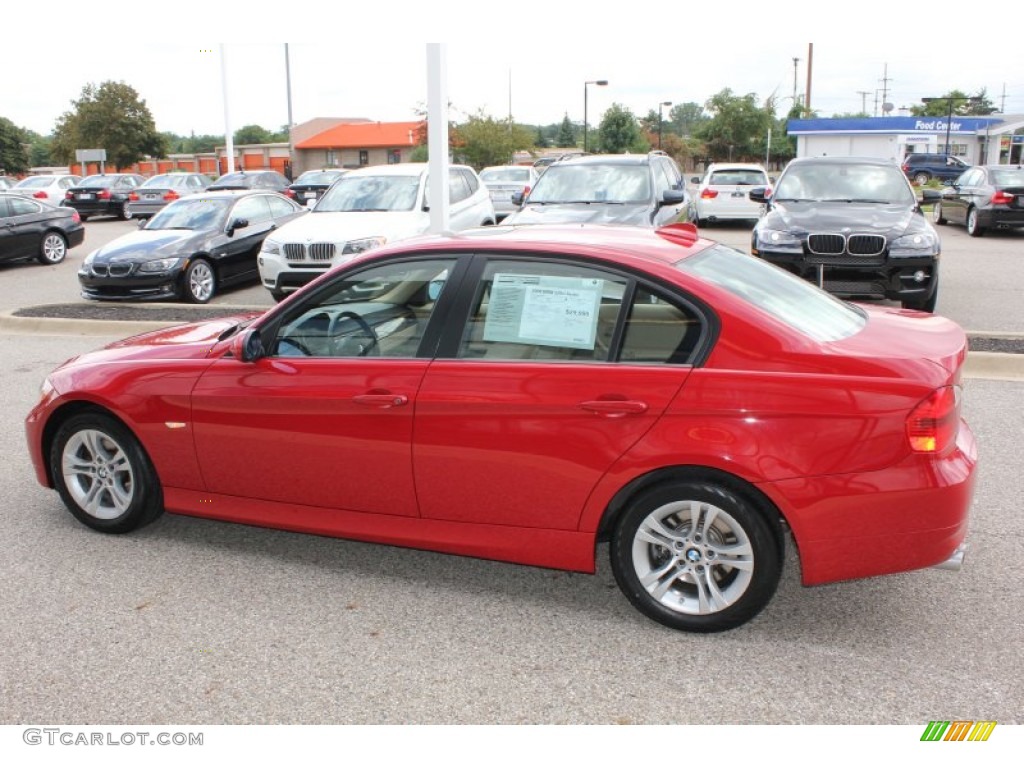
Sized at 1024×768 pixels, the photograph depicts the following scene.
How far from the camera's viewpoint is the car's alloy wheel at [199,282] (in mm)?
12656

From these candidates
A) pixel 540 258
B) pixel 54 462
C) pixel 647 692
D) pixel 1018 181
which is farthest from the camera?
pixel 1018 181

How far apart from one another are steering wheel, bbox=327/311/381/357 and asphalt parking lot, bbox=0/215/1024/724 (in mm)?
1060

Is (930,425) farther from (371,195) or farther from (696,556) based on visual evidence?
(371,195)

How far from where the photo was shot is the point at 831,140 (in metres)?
59.0

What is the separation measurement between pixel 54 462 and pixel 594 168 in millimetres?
9019

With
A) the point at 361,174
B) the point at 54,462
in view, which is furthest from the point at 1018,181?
the point at 54,462

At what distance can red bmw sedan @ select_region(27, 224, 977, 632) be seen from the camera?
344cm

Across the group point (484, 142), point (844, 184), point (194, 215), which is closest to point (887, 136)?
point (484, 142)

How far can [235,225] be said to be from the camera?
13695 mm

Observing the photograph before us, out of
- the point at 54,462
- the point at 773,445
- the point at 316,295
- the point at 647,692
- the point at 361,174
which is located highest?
the point at 361,174

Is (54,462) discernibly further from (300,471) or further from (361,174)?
(361,174)

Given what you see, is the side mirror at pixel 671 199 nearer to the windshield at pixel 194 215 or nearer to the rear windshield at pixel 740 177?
the windshield at pixel 194 215

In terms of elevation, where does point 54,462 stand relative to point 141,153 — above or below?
below

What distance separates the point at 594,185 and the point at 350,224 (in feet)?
10.5
